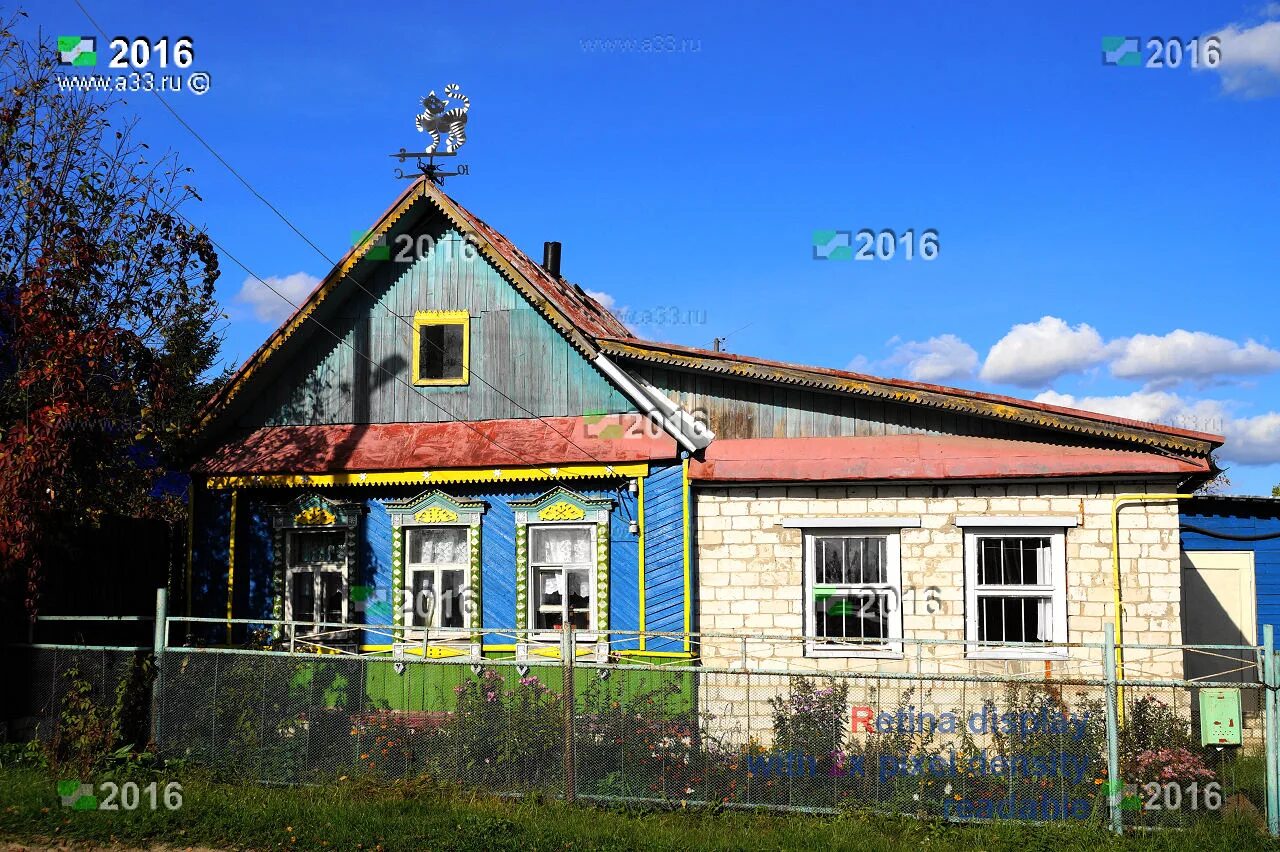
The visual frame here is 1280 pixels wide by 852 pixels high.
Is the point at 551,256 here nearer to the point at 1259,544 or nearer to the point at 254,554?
the point at 254,554

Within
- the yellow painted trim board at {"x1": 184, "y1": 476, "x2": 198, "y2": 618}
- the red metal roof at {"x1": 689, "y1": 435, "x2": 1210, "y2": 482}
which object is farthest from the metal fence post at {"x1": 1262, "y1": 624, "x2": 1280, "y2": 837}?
the yellow painted trim board at {"x1": 184, "y1": 476, "x2": 198, "y2": 618}

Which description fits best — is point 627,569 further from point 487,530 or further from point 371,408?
point 371,408

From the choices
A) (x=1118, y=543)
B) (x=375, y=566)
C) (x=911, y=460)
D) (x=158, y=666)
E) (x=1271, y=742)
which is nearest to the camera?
(x=1271, y=742)

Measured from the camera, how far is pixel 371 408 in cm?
1580

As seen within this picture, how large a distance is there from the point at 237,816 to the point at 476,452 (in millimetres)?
6199

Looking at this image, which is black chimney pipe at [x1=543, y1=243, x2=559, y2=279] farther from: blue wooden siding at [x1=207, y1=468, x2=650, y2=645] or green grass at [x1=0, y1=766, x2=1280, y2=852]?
green grass at [x1=0, y1=766, x2=1280, y2=852]

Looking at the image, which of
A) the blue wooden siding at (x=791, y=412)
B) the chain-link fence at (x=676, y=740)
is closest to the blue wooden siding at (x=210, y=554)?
the chain-link fence at (x=676, y=740)

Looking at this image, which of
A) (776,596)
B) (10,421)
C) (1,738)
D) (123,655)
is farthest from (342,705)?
(10,421)

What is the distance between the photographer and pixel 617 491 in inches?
553

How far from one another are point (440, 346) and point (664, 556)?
496 centimetres

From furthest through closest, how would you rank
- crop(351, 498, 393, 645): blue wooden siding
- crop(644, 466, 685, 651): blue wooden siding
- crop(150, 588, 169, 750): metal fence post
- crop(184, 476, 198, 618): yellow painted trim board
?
crop(184, 476, 198, 618): yellow painted trim board → crop(351, 498, 393, 645): blue wooden siding → crop(644, 466, 685, 651): blue wooden siding → crop(150, 588, 169, 750): metal fence post

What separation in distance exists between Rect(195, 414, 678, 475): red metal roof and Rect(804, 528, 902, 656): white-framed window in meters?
2.35

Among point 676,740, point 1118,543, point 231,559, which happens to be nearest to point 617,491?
point 676,740

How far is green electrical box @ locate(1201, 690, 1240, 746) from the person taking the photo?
8867 mm
